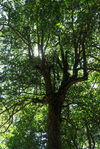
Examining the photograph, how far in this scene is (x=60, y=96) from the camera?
830 cm

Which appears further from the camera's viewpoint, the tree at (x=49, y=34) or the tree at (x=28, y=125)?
the tree at (x=28, y=125)

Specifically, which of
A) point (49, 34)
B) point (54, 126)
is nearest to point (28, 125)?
point (54, 126)

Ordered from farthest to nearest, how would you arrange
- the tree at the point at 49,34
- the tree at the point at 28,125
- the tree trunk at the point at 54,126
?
1. the tree at the point at 28,125
2. the tree at the point at 49,34
3. the tree trunk at the point at 54,126

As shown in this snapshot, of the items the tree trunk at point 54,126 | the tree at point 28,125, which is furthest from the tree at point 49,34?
the tree at point 28,125

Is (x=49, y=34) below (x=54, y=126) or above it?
above

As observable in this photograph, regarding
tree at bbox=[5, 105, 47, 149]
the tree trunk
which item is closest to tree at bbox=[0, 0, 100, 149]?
the tree trunk

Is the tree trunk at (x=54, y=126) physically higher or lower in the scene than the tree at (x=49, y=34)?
lower

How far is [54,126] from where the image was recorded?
7250mm

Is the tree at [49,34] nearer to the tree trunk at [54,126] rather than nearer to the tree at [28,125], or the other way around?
the tree trunk at [54,126]

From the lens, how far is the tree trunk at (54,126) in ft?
21.7

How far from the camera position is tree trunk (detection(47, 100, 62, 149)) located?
261 inches

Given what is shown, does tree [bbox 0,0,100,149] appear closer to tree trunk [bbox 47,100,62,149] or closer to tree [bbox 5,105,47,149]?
tree trunk [bbox 47,100,62,149]

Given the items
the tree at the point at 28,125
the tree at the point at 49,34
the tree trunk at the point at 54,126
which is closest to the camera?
the tree trunk at the point at 54,126

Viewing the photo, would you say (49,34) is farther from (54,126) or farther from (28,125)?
(28,125)
